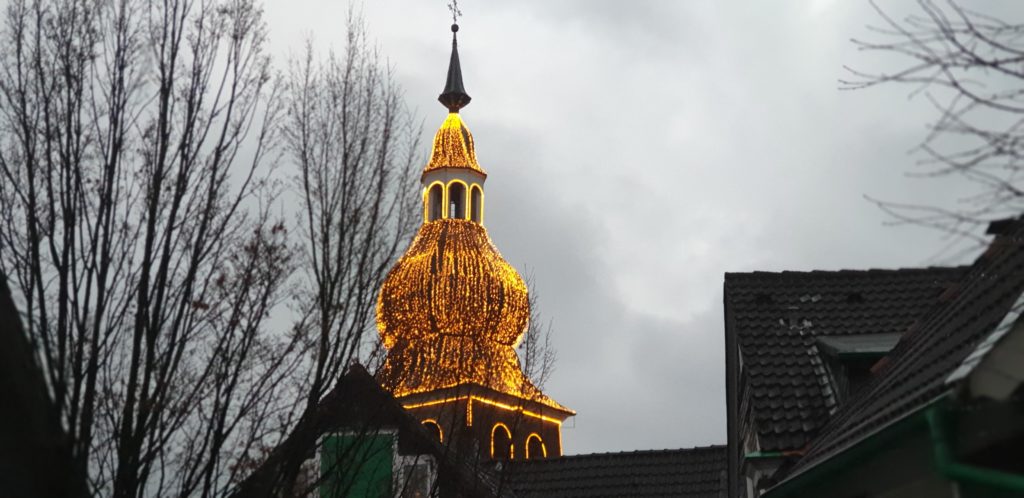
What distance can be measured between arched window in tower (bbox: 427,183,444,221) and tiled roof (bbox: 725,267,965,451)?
35.3m

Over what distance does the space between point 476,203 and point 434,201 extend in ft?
5.26

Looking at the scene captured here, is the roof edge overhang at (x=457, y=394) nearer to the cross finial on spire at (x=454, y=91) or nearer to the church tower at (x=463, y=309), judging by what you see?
the church tower at (x=463, y=309)

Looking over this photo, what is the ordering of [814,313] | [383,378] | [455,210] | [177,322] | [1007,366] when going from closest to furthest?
1. [1007,366]
2. [177,322]
3. [383,378]
4. [814,313]
5. [455,210]

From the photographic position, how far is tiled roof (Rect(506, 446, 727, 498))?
26.4 m

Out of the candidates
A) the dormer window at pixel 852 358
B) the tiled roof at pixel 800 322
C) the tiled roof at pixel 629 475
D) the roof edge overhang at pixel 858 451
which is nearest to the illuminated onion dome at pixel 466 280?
the tiled roof at pixel 629 475

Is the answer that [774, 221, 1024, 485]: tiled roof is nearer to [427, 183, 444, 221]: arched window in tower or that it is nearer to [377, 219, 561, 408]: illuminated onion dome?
[377, 219, 561, 408]: illuminated onion dome

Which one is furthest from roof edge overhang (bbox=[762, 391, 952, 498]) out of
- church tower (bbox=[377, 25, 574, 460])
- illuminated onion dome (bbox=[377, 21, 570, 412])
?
illuminated onion dome (bbox=[377, 21, 570, 412])

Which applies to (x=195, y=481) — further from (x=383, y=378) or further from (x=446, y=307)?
(x=446, y=307)

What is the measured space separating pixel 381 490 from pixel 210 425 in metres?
9.02

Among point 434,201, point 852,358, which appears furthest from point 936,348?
point 434,201

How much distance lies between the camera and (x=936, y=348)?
414 inches

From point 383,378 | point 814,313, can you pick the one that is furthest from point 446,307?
point 383,378

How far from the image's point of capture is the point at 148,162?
10.8 m

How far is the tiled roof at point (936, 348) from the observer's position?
28.9 ft
